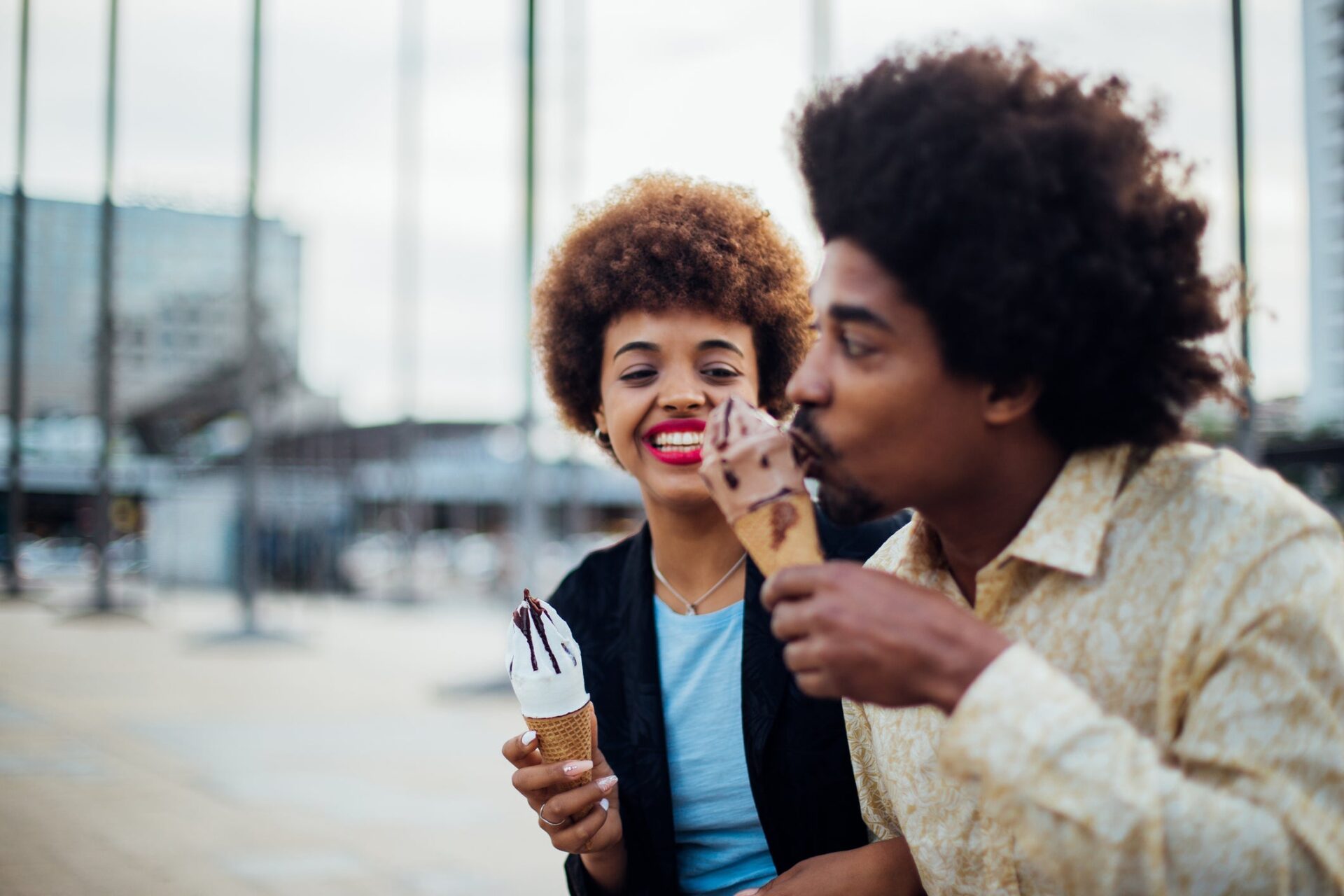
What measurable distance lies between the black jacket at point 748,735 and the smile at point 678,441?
0.84 ft

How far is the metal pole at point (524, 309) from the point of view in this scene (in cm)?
1112

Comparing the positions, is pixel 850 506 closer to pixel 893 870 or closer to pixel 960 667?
pixel 960 667

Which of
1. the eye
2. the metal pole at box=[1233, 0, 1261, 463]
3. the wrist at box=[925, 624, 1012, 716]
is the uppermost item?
the metal pole at box=[1233, 0, 1261, 463]

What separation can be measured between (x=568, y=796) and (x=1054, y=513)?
923 millimetres

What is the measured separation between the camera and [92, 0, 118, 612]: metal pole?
56.5 ft

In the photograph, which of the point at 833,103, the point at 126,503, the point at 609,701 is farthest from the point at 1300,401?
the point at 126,503

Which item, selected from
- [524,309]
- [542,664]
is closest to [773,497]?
[542,664]

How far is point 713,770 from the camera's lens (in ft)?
7.45

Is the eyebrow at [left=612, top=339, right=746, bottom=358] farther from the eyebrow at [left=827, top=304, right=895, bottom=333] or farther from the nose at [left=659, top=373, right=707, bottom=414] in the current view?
the eyebrow at [left=827, top=304, right=895, bottom=333]

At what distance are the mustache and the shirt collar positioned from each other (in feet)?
0.85

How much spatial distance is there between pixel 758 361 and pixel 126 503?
30.1 m

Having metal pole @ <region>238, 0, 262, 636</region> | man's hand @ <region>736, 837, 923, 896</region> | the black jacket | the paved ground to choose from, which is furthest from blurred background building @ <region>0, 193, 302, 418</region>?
man's hand @ <region>736, 837, 923, 896</region>

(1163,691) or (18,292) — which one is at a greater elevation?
(18,292)

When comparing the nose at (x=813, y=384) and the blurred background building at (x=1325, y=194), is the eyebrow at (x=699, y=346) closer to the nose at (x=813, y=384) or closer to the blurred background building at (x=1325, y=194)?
the nose at (x=813, y=384)
